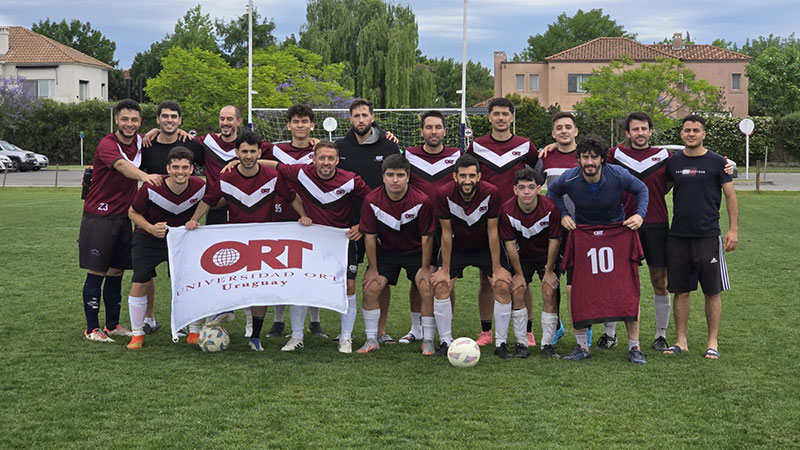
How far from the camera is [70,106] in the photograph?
46.2 metres

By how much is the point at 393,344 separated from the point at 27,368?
2.79 metres

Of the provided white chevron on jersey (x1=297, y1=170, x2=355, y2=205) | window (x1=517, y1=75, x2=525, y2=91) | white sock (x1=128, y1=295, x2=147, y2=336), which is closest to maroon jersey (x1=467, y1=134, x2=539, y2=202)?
white chevron on jersey (x1=297, y1=170, x2=355, y2=205)

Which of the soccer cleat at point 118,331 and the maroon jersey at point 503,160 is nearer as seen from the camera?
the maroon jersey at point 503,160

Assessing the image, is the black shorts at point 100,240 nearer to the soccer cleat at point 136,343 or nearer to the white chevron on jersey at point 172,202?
the white chevron on jersey at point 172,202

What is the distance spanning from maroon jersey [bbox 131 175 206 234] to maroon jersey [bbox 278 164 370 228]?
734 mm

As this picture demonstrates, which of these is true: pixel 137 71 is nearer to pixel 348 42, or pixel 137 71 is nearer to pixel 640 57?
pixel 348 42

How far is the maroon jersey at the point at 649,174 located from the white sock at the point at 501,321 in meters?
1.21

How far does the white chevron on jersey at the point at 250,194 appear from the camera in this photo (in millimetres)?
6652

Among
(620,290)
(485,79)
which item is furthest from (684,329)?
(485,79)

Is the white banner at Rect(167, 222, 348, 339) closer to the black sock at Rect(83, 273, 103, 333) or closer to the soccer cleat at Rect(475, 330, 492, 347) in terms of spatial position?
the black sock at Rect(83, 273, 103, 333)

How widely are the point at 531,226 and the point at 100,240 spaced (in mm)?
3536

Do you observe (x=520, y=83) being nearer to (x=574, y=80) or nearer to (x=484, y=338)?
(x=574, y=80)

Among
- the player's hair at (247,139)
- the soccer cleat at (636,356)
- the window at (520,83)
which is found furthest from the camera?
the window at (520,83)

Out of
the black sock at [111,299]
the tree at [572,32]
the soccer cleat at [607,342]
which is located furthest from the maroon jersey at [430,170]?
the tree at [572,32]
